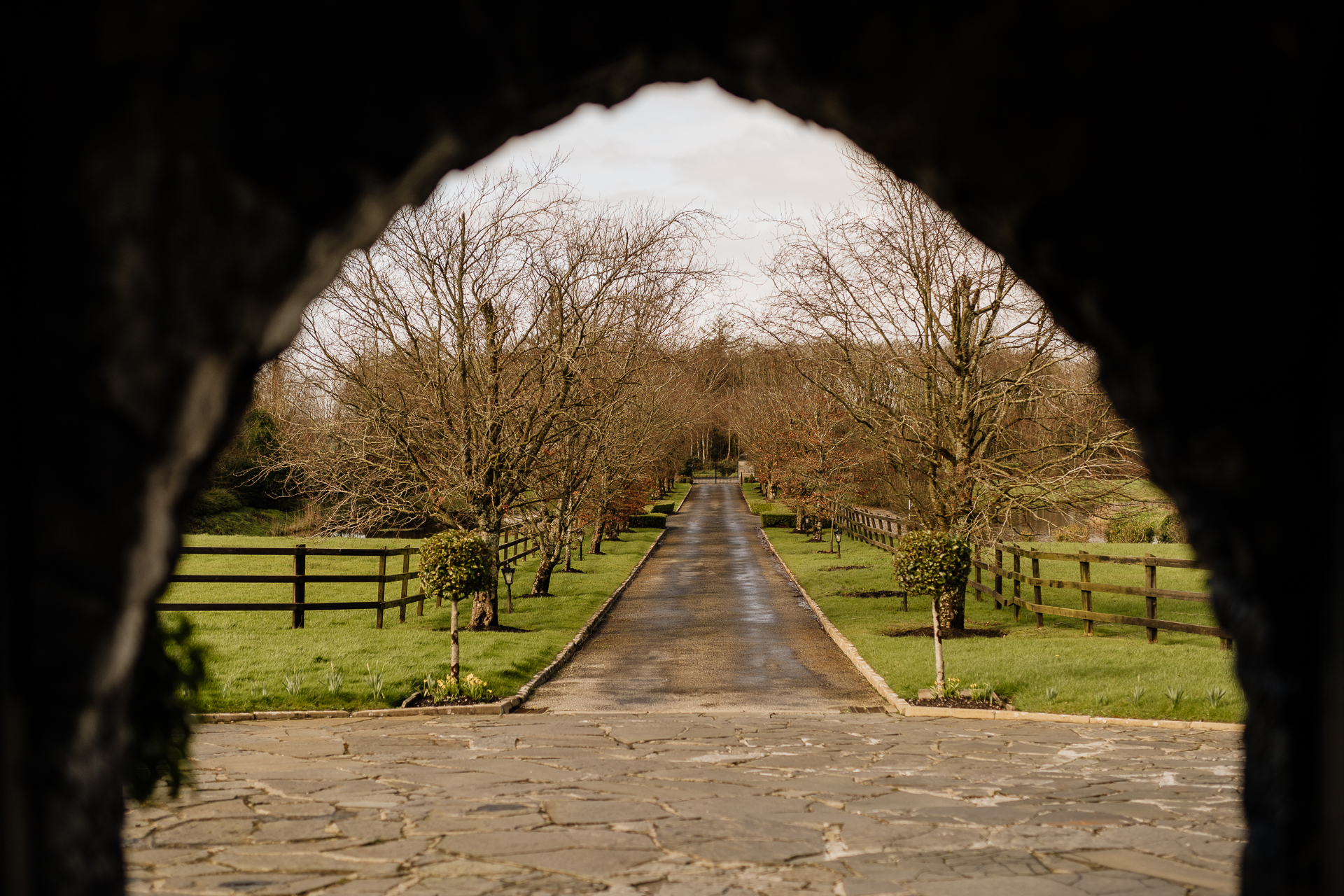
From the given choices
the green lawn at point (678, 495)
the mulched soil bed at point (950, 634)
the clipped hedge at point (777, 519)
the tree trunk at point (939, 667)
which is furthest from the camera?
the green lawn at point (678, 495)

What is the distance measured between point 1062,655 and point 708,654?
5053 mm

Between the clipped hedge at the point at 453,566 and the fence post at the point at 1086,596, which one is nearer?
the clipped hedge at the point at 453,566

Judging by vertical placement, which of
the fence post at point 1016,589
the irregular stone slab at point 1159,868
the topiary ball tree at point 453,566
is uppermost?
the topiary ball tree at point 453,566

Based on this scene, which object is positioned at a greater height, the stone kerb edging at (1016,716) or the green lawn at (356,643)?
the green lawn at (356,643)

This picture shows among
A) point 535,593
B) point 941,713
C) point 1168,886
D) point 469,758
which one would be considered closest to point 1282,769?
point 1168,886

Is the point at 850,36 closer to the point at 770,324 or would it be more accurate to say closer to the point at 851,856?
the point at 851,856

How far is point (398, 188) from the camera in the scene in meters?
2.01

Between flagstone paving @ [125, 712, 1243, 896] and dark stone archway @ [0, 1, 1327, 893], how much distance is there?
10.1 ft

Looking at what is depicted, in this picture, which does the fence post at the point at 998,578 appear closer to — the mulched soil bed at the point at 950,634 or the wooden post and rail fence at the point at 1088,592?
the wooden post and rail fence at the point at 1088,592

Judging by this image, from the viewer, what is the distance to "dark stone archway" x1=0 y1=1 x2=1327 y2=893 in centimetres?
157

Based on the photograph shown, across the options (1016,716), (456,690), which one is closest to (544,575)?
(456,690)

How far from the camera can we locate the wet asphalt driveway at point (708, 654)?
1099 centimetres

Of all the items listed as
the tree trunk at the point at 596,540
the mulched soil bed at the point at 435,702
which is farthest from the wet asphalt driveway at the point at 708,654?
the tree trunk at the point at 596,540

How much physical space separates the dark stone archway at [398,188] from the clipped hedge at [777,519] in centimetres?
3932
